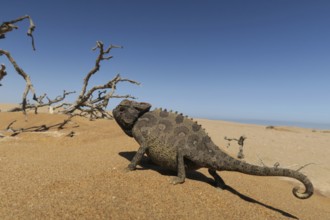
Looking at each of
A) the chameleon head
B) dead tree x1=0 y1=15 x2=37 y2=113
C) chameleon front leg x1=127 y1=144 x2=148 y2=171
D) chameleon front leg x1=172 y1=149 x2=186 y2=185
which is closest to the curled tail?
chameleon front leg x1=172 y1=149 x2=186 y2=185

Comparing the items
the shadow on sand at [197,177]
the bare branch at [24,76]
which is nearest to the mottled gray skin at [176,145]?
the shadow on sand at [197,177]

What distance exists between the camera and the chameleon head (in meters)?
5.59

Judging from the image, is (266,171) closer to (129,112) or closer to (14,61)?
(129,112)

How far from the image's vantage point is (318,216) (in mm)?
5152

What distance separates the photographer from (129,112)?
5598 millimetres

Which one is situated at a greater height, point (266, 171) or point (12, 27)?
point (12, 27)

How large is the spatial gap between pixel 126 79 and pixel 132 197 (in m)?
8.01

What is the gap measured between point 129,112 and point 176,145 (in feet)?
4.47

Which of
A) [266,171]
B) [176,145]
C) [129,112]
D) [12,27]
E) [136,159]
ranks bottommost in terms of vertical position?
[136,159]

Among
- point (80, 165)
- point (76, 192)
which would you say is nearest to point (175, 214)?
point (76, 192)

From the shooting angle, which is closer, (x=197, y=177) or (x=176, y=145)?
(x=176, y=145)

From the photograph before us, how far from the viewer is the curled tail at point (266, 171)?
4.12m

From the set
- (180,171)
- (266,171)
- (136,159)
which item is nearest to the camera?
(266,171)

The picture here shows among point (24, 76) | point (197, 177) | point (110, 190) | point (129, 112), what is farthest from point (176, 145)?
point (24, 76)
